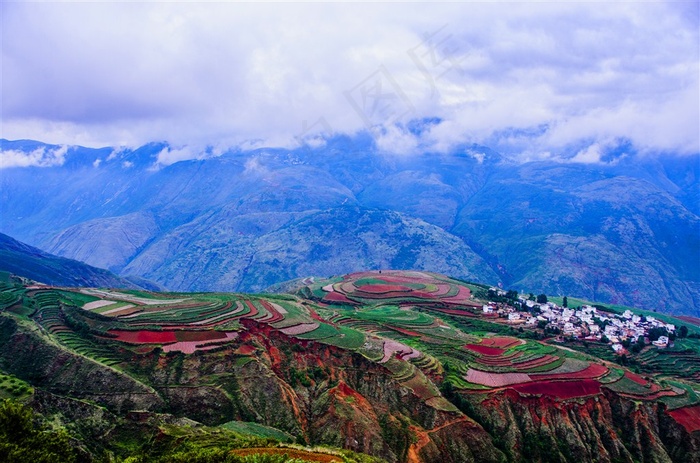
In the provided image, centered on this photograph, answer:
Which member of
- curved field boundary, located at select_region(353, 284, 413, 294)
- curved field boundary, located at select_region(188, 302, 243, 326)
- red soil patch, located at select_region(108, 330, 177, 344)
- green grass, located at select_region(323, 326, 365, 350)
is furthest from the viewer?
curved field boundary, located at select_region(353, 284, 413, 294)

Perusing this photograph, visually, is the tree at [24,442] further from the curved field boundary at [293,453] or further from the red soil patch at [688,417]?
the red soil patch at [688,417]

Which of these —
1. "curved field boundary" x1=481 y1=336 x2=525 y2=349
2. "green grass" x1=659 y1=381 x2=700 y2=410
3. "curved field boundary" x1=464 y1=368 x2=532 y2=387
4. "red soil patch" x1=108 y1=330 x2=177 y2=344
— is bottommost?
"green grass" x1=659 y1=381 x2=700 y2=410

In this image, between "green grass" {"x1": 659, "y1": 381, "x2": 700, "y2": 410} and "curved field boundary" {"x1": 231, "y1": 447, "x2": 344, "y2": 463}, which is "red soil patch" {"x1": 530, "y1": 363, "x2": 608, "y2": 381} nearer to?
"green grass" {"x1": 659, "y1": 381, "x2": 700, "y2": 410}

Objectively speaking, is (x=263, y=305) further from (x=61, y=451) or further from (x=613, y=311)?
(x=613, y=311)

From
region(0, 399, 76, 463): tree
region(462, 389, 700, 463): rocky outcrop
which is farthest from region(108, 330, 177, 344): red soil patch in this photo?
region(462, 389, 700, 463): rocky outcrop

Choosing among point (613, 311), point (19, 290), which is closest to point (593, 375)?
point (613, 311)

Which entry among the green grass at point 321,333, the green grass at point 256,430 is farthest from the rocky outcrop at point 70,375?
the green grass at point 321,333
